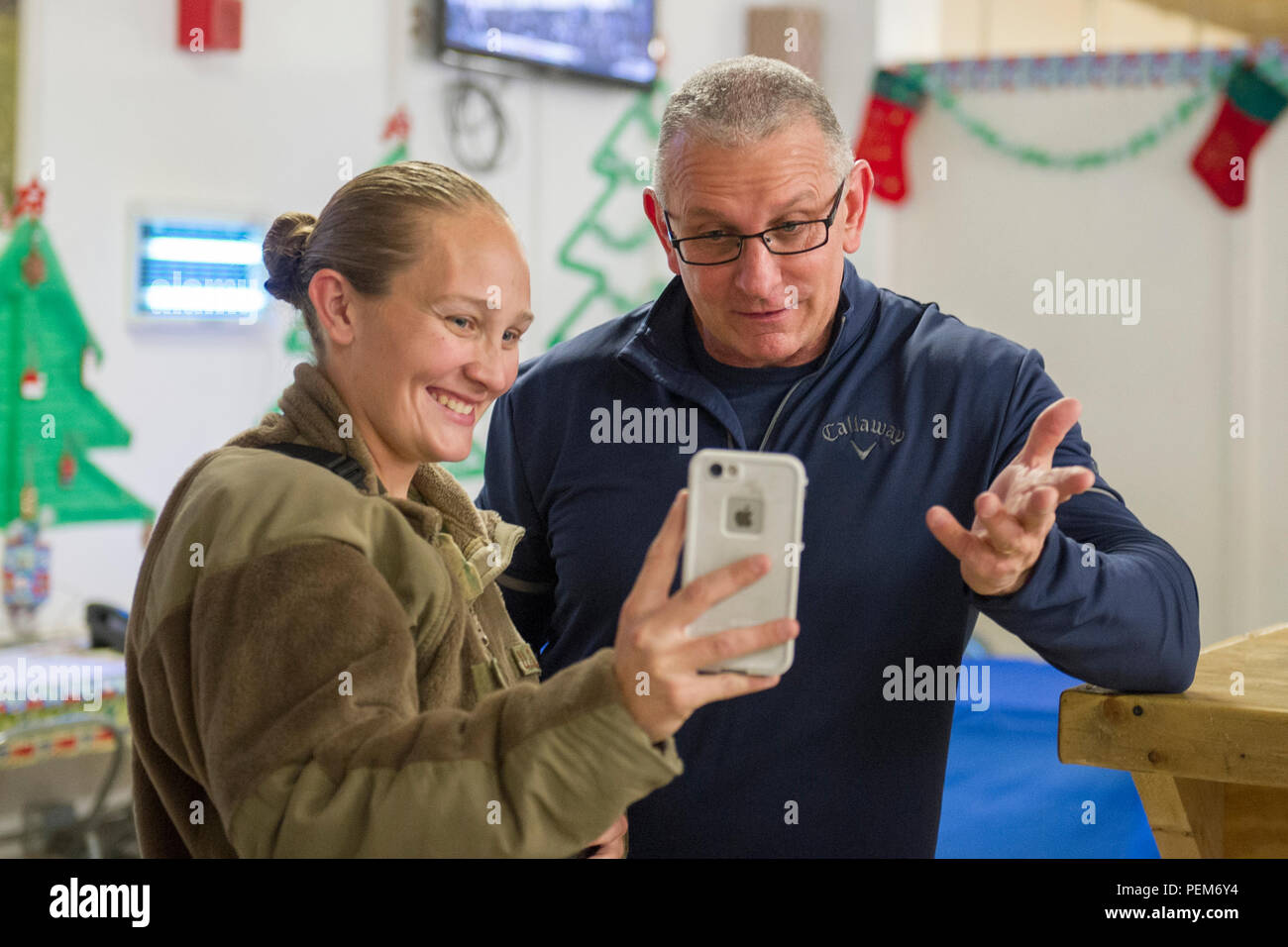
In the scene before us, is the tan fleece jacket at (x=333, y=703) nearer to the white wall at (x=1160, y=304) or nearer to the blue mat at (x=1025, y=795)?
the blue mat at (x=1025, y=795)

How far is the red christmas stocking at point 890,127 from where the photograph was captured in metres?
5.17

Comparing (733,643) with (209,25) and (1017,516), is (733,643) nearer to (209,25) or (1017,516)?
(1017,516)

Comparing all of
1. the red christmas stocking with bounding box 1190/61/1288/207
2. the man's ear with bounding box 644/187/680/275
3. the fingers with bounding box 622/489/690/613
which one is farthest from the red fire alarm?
the red christmas stocking with bounding box 1190/61/1288/207

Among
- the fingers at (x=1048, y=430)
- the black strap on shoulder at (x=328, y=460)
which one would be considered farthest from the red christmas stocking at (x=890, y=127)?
the black strap on shoulder at (x=328, y=460)

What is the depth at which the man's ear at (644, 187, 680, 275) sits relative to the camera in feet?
5.07

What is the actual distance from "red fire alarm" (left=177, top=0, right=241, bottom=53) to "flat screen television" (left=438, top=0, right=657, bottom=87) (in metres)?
0.75

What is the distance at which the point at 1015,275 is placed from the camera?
513 centimetres

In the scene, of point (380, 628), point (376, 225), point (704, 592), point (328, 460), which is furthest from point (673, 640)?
point (376, 225)

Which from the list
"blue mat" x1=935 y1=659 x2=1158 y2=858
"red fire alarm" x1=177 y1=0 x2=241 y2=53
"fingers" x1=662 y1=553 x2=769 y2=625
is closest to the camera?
"fingers" x1=662 y1=553 x2=769 y2=625

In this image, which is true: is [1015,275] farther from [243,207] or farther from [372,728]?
[372,728]

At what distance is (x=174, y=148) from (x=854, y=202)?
248 cm

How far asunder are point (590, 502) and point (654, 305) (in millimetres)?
260

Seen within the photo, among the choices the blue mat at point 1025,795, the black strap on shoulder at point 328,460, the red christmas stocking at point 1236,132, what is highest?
the red christmas stocking at point 1236,132

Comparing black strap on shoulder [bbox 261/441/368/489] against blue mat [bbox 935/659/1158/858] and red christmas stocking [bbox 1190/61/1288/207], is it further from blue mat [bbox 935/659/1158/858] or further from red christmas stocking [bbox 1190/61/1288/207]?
red christmas stocking [bbox 1190/61/1288/207]
